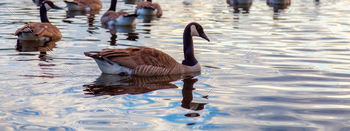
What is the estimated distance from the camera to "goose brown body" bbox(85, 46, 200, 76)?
9.66 m

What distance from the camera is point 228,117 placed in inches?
268

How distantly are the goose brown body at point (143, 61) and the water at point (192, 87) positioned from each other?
22cm

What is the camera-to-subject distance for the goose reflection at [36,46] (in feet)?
43.7

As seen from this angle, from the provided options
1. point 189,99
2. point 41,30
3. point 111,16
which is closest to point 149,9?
point 111,16

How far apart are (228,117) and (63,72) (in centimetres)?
463

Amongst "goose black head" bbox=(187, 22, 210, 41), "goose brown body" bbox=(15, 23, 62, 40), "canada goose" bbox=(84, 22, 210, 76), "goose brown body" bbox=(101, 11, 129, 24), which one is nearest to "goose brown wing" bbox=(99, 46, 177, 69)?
"canada goose" bbox=(84, 22, 210, 76)

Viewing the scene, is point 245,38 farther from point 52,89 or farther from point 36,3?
point 36,3

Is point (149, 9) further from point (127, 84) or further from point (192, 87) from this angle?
point (192, 87)

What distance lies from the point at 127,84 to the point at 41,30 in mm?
6831

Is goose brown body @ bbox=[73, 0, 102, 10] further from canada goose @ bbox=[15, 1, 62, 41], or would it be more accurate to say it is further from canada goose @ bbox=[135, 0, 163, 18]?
canada goose @ bbox=[15, 1, 62, 41]

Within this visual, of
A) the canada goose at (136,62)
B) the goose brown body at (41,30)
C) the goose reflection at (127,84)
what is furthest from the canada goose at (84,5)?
the goose reflection at (127,84)

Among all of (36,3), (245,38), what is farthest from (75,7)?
(245,38)

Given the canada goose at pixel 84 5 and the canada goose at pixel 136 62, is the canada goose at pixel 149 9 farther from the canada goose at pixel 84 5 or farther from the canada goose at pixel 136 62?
the canada goose at pixel 136 62

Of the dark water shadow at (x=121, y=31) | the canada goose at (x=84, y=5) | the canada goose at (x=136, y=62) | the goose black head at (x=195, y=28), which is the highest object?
the goose black head at (x=195, y=28)
